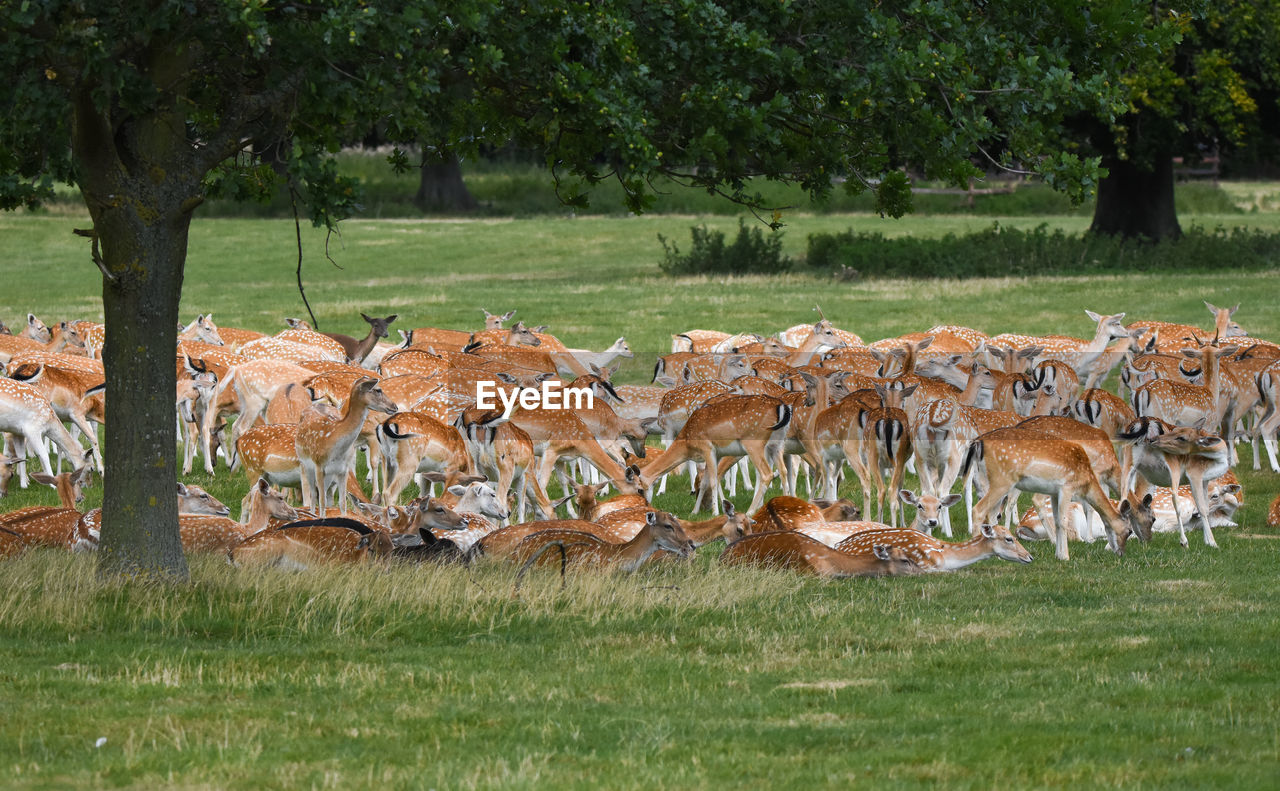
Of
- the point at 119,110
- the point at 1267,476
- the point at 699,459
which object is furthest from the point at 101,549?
the point at 1267,476

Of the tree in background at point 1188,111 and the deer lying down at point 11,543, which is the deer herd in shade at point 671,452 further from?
the tree in background at point 1188,111

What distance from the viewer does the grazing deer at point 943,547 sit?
10844 mm

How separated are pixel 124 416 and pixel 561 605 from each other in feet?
8.62

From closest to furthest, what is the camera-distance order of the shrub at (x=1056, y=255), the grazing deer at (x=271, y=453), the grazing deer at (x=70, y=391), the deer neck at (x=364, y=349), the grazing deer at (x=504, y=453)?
1. the grazing deer at (x=271, y=453)
2. the grazing deer at (x=504, y=453)
3. the grazing deer at (x=70, y=391)
4. the deer neck at (x=364, y=349)
5. the shrub at (x=1056, y=255)

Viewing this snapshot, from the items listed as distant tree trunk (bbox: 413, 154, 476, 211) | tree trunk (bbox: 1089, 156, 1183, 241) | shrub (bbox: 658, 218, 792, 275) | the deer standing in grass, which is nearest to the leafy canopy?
the deer standing in grass

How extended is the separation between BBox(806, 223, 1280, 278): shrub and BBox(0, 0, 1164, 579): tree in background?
23525mm

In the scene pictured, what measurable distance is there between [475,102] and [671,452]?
5329 millimetres

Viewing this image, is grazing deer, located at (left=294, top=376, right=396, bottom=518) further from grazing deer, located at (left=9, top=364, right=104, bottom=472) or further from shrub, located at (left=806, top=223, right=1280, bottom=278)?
shrub, located at (left=806, top=223, right=1280, bottom=278)

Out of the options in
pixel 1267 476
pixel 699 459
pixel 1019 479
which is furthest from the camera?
pixel 1267 476

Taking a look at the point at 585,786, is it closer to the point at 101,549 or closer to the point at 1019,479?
the point at 101,549

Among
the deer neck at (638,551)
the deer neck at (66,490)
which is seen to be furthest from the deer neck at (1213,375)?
the deer neck at (66,490)

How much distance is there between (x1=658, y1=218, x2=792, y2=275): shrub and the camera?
35688 millimetres

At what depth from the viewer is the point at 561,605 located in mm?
9211

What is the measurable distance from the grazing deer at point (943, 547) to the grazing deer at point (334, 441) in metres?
3.94
